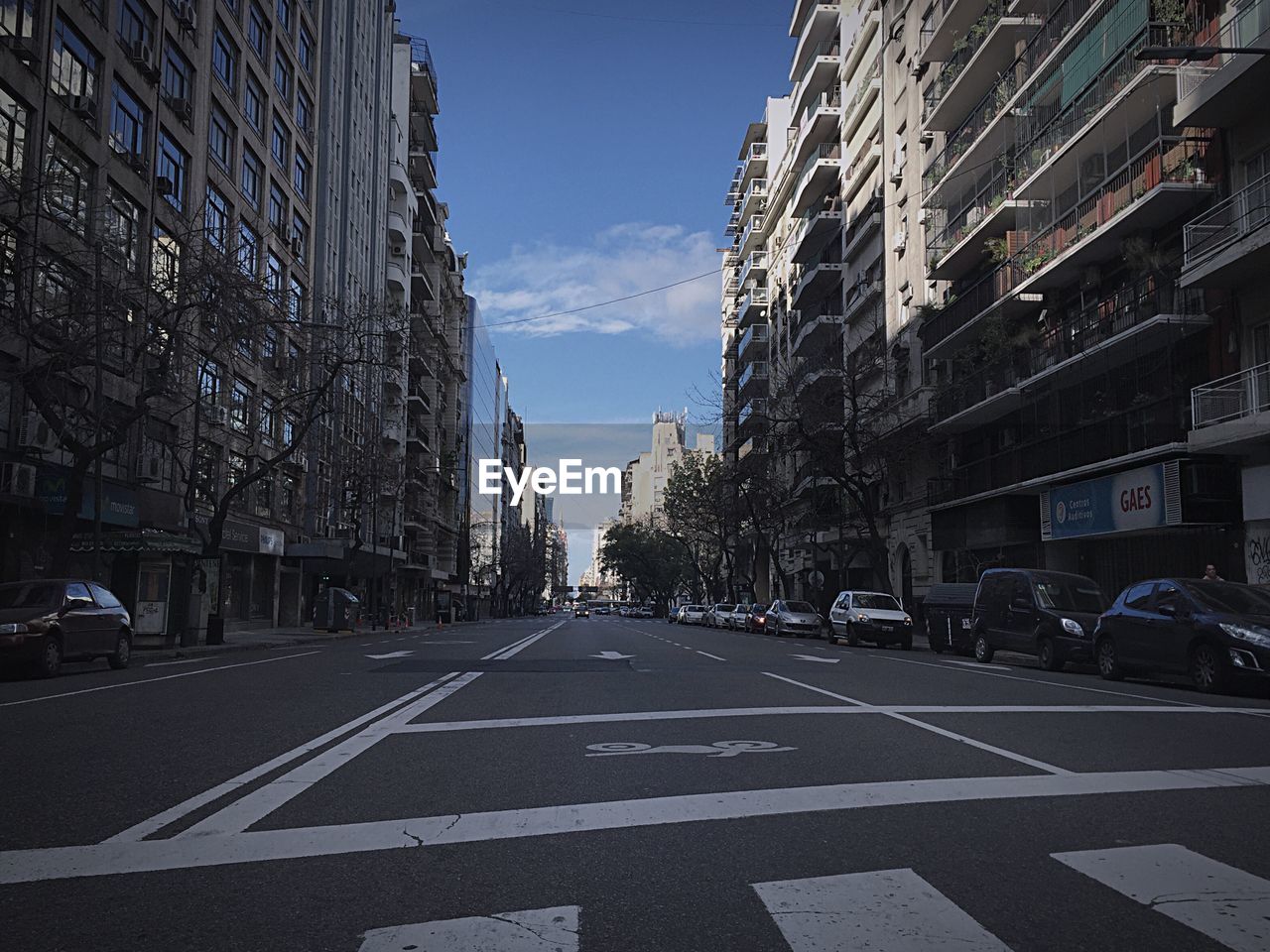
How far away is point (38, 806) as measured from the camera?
572 cm

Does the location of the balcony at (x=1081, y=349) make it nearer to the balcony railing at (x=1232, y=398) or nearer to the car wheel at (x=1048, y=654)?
the balcony railing at (x=1232, y=398)

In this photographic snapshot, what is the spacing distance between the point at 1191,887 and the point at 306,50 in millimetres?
51853

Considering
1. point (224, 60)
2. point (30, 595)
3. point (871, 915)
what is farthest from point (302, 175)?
point (871, 915)

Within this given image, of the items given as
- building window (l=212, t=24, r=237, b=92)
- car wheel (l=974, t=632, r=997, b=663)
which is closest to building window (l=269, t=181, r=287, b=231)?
building window (l=212, t=24, r=237, b=92)

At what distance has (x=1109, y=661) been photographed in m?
16.5

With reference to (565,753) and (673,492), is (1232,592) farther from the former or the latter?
(673,492)

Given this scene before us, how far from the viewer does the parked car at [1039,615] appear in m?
18.7

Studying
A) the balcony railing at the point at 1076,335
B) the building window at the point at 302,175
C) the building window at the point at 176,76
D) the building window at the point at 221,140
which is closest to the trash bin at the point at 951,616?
the balcony railing at the point at 1076,335

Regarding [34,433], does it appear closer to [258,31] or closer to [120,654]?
[120,654]

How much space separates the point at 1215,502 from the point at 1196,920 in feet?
72.5

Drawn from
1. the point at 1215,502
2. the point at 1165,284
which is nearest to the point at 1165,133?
the point at 1165,284

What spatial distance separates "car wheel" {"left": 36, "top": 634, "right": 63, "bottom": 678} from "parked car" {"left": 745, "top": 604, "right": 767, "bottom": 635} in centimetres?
3270

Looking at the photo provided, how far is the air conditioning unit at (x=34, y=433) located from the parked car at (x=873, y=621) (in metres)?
20.9

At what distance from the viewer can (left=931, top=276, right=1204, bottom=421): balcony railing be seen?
25.0 m
